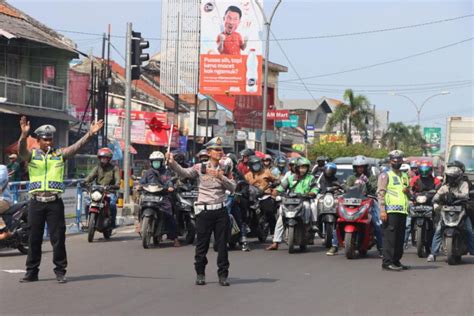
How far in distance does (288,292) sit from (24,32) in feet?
80.3

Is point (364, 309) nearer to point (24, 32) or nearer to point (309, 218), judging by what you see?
point (309, 218)

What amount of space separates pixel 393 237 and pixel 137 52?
10.6m

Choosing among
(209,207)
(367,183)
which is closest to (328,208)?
(367,183)

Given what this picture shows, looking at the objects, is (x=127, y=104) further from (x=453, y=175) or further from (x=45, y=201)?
(x=45, y=201)

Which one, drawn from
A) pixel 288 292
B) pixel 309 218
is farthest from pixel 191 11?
pixel 288 292

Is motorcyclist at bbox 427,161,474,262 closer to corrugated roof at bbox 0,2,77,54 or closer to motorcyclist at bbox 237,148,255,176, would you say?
motorcyclist at bbox 237,148,255,176

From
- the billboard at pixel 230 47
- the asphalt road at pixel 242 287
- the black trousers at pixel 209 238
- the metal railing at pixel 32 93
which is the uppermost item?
the billboard at pixel 230 47

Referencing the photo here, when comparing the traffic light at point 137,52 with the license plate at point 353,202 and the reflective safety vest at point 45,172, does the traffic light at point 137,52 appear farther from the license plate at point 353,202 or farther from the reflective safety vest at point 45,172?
the reflective safety vest at point 45,172

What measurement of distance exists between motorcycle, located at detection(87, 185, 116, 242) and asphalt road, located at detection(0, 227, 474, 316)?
1.50m

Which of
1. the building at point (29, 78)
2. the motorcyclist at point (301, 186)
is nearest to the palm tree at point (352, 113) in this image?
the building at point (29, 78)

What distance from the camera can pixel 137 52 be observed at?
2044cm

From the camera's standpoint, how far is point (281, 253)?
1392 centimetres

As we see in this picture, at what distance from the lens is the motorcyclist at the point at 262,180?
15.5m

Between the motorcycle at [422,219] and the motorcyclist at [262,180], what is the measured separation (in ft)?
9.65
